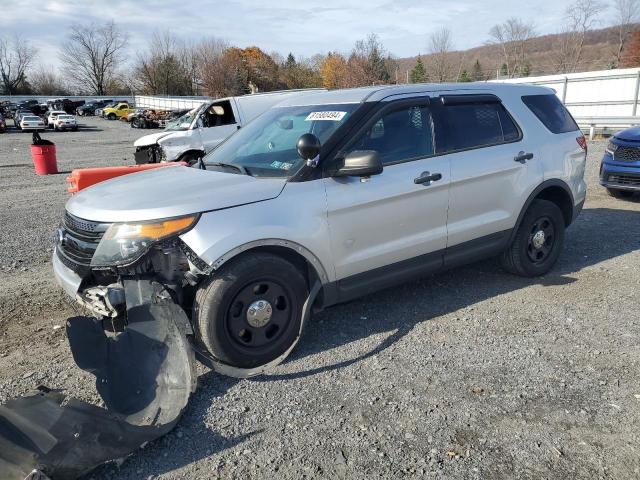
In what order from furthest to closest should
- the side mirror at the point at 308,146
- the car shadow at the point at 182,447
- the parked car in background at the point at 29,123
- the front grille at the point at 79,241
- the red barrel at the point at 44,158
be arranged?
the parked car in background at the point at 29,123 < the red barrel at the point at 44,158 < the side mirror at the point at 308,146 < the front grille at the point at 79,241 < the car shadow at the point at 182,447

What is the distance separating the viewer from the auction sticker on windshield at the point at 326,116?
12.9ft

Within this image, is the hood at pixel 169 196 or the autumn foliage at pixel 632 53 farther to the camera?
the autumn foliage at pixel 632 53

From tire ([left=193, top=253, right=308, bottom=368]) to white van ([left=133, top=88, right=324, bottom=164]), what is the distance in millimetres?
9283

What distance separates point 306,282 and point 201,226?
0.89 meters

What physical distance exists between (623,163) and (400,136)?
5956 millimetres

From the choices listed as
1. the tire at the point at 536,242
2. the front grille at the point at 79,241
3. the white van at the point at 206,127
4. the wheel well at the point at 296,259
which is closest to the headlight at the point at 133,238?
the front grille at the point at 79,241

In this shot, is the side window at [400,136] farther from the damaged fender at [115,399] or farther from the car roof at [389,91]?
the damaged fender at [115,399]

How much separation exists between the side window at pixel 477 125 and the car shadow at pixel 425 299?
54.4 inches

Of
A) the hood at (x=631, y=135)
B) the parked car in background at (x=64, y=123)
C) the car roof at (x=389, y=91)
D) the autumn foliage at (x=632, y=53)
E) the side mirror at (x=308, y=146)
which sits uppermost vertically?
the autumn foliage at (x=632, y=53)

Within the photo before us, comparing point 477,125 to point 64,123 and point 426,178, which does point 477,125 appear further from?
point 64,123

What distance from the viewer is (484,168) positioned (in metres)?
4.45

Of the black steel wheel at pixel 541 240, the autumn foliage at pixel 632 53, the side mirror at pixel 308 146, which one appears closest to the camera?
the side mirror at pixel 308 146

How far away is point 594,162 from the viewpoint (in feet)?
42.9

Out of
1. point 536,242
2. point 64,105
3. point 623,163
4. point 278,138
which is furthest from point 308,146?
point 64,105
